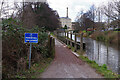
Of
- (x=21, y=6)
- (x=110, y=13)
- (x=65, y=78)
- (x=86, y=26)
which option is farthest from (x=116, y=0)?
(x=65, y=78)

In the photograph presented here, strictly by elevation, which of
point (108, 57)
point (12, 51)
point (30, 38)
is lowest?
point (108, 57)

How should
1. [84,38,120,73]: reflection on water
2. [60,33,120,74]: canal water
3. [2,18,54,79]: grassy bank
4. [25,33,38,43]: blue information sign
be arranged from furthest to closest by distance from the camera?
1. [84,38,120,73]: reflection on water
2. [60,33,120,74]: canal water
3. [25,33,38,43]: blue information sign
4. [2,18,54,79]: grassy bank

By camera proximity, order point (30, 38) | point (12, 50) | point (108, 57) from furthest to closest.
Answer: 1. point (108, 57)
2. point (30, 38)
3. point (12, 50)

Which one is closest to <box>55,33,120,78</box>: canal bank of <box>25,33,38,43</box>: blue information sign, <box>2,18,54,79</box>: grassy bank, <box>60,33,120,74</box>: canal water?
<box>60,33,120,74</box>: canal water

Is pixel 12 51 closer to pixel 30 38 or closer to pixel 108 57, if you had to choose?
pixel 30 38

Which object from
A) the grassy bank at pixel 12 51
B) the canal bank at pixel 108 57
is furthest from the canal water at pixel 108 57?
the grassy bank at pixel 12 51

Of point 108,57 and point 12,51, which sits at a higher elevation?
point 12,51

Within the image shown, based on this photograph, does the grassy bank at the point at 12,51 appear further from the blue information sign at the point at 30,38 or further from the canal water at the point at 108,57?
the canal water at the point at 108,57

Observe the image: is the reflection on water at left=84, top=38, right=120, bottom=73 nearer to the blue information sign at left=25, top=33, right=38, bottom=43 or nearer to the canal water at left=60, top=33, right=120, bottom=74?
the canal water at left=60, top=33, right=120, bottom=74

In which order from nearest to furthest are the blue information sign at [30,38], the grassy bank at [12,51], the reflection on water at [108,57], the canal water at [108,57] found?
1. the grassy bank at [12,51]
2. the blue information sign at [30,38]
3. the canal water at [108,57]
4. the reflection on water at [108,57]

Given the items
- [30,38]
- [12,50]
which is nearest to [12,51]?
[12,50]

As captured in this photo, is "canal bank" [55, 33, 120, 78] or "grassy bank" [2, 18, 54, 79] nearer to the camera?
"grassy bank" [2, 18, 54, 79]

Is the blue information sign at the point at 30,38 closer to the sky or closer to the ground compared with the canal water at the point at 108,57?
closer to the sky

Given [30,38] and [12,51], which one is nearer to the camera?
[12,51]
